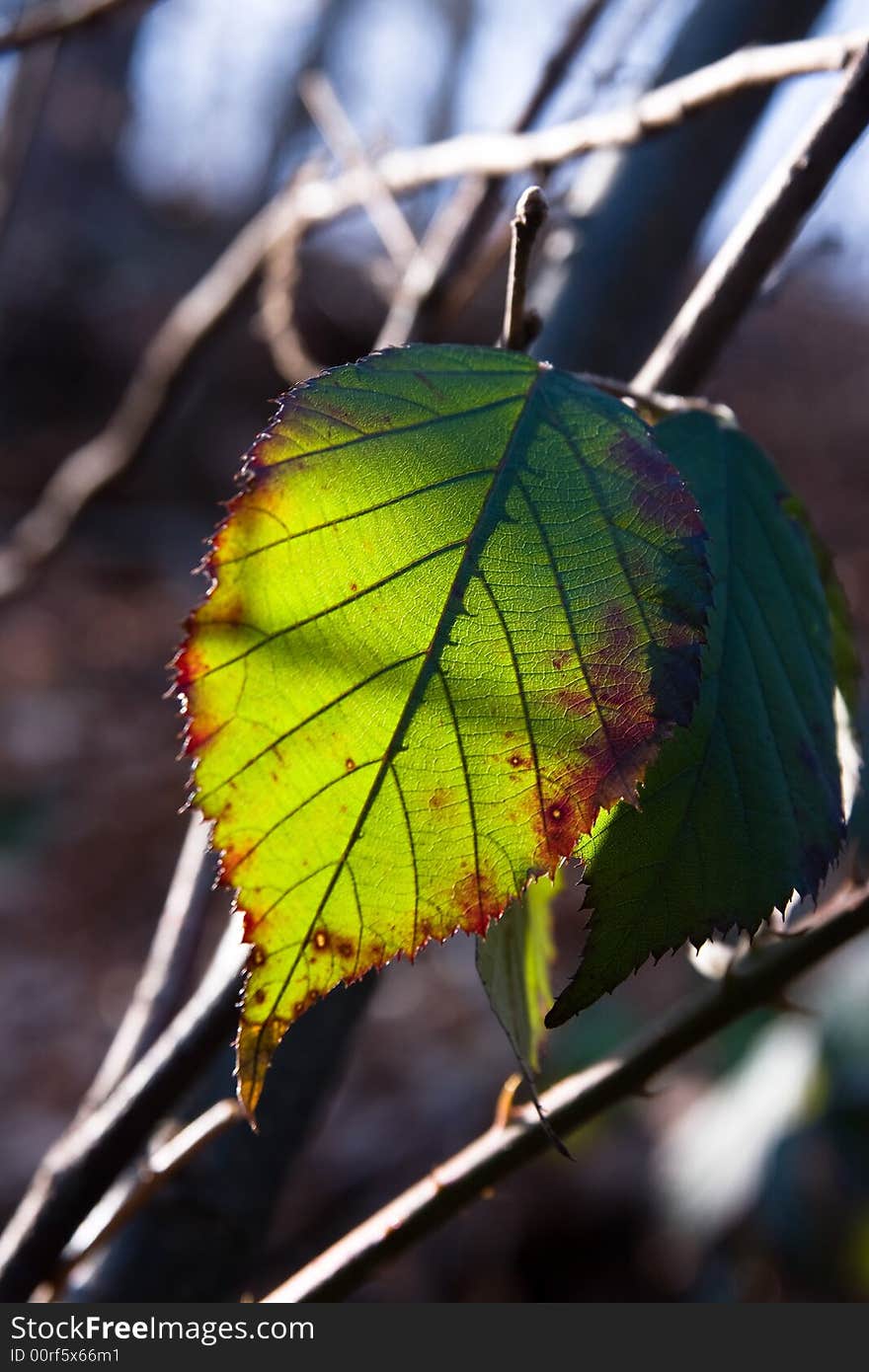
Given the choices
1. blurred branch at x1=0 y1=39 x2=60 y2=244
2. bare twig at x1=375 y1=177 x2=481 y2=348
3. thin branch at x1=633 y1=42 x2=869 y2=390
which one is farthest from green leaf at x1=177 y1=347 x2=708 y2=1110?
blurred branch at x1=0 y1=39 x2=60 y2=244

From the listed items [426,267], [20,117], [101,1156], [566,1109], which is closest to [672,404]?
[566,1109]

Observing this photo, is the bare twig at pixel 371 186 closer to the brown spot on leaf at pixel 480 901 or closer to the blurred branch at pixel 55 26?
the blurred branch at pixel 55 26

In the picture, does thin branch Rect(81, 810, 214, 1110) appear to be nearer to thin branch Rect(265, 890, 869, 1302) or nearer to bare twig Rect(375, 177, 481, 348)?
thin branch Rect(265, 890, 869, 1302)

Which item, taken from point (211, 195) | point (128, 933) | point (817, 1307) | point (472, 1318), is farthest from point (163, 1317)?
point (211, 195)

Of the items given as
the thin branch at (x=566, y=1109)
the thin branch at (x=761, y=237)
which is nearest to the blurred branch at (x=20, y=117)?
the thin branch at (x=761, y=237)

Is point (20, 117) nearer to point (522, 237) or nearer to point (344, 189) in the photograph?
point (344, 189)

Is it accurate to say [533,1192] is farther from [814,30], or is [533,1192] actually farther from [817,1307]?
[814,30]
